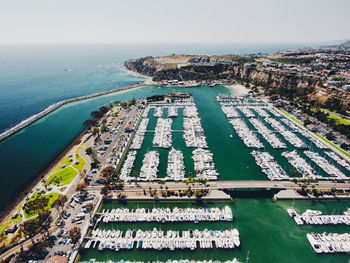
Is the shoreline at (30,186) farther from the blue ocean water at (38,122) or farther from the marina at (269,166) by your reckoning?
the marina at (269,166)

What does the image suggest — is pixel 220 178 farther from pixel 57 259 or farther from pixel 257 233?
pixel 57 259

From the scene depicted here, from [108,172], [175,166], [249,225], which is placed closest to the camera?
[249,225]

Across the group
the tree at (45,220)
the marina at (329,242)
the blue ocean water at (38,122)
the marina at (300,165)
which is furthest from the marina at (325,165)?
the blue ocean water at (38,122)

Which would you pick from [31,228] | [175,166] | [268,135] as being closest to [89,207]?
[31,228]

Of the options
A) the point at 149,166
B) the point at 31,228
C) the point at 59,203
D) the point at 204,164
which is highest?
the point at 59,203

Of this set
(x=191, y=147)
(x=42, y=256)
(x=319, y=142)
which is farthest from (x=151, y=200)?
(x=319, y=142)

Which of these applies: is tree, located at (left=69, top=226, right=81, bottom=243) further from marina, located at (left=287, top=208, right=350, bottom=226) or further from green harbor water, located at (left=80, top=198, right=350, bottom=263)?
marina, located at (left=287, top=208, right=350, bottom=226)

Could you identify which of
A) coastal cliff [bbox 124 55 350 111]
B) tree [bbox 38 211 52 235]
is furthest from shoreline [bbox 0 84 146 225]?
coastal cliff [bbox 124 55 350 111]

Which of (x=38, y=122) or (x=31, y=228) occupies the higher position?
(x=38, y=122)

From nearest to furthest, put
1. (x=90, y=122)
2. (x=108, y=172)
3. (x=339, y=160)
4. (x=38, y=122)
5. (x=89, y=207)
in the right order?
(x=89, y=207)
(x=108, y=172)
(x=339, y=160)
(x=90, y=122)
(x=38, y=122)

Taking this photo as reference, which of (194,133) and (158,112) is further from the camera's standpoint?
(158,112)
